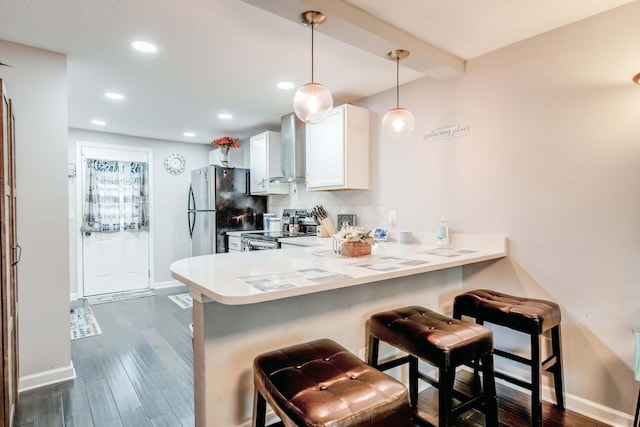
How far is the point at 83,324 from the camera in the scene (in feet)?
11.7

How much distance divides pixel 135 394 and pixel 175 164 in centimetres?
400

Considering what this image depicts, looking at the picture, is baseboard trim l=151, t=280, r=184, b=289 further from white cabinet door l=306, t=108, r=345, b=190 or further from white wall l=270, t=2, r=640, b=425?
white wall l=270, t=2, r=640, b=425

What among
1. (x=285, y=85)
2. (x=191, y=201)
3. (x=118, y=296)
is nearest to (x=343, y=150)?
(x=285, y=85)

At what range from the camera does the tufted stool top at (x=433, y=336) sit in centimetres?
141

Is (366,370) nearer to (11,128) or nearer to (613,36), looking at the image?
(613,36)

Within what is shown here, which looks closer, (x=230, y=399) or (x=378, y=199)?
(x=230, y=399)

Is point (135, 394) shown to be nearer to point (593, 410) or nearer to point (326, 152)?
point (326, 152)

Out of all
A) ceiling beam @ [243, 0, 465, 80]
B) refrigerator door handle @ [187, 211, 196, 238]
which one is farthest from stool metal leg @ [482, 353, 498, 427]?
refrigerator door handle @ [187, 211, 196, 238]

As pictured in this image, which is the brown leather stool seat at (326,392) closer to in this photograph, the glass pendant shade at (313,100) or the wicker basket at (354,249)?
the wicker basket at (354,249)

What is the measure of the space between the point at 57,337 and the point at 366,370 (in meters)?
2.40

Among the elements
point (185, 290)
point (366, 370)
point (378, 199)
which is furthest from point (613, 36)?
point (185, 290)

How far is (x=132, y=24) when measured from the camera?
78.2 inches

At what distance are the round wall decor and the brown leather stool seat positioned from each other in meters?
4.85

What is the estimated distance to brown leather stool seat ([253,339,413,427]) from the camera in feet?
3.20
